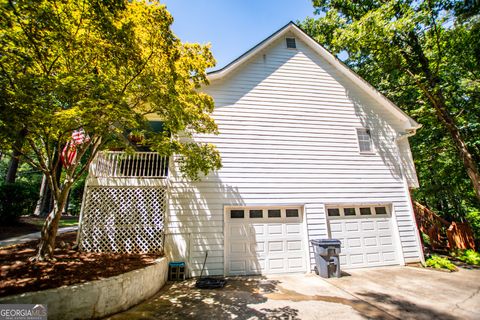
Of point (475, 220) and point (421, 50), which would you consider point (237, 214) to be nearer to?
point (421, 50)

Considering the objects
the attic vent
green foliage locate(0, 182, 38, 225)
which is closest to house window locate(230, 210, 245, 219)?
the attic vent

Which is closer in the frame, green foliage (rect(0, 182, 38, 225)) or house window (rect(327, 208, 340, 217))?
house window (rect(327, 208, 340, 217))

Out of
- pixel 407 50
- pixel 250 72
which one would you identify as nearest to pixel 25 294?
pixel 250 72

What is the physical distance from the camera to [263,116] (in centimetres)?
773

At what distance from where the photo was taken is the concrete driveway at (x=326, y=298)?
12.6ft

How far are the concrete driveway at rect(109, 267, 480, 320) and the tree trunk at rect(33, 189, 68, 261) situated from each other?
258 cm

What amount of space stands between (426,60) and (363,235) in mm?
8850

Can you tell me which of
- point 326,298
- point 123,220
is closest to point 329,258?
point 326,298

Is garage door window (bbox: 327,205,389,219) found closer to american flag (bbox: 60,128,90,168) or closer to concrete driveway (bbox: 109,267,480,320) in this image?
concrete driveway (bbox: 109,267,480,320)

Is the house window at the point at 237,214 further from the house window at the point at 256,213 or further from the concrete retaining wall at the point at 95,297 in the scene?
the concrete retaining wall at the point at 95,297

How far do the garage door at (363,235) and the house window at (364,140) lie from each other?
2338mm

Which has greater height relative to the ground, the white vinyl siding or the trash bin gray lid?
the white vinyl siding

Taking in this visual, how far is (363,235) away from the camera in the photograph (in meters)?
Answer: 7.27

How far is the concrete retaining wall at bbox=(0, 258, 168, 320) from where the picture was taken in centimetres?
326
